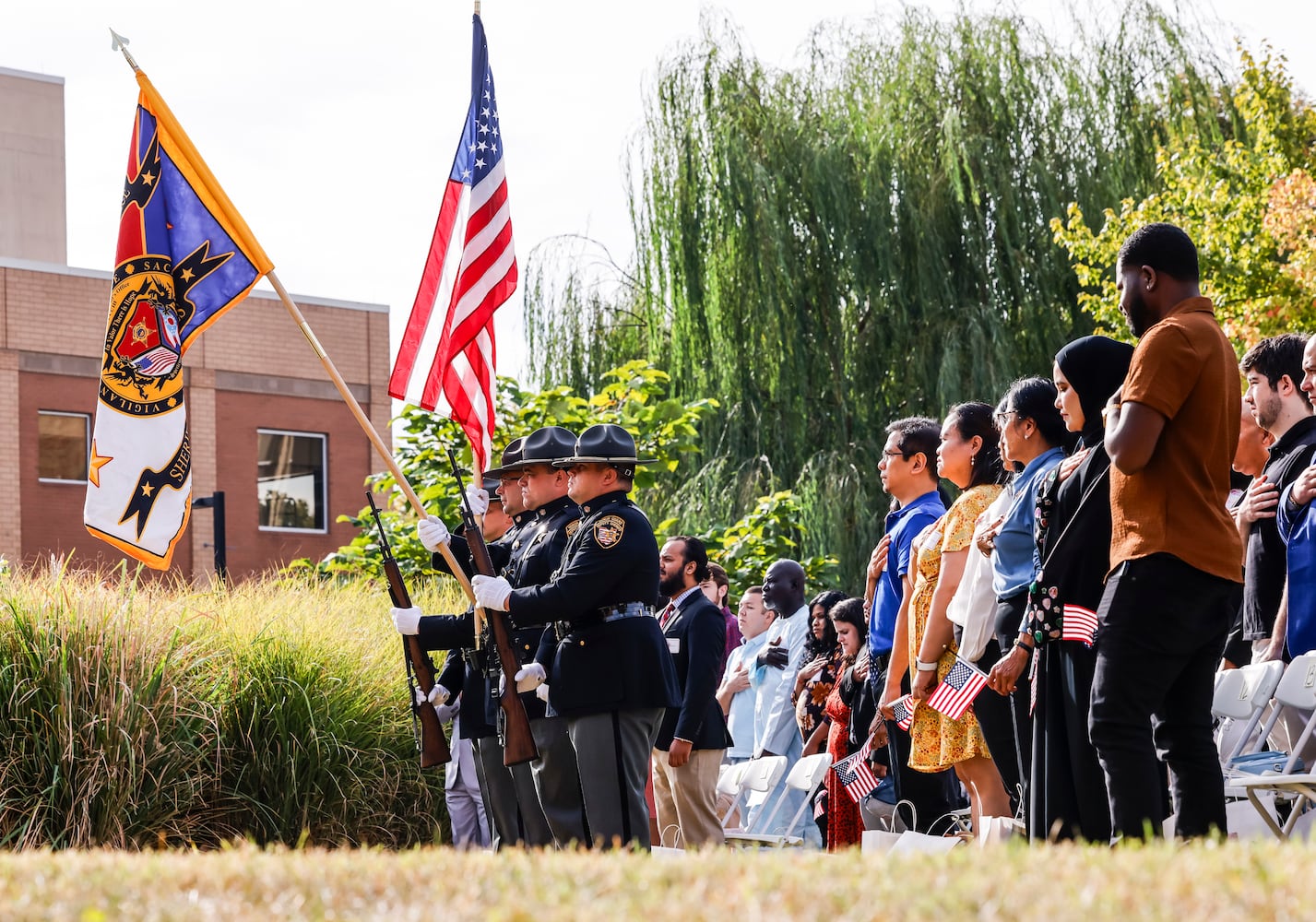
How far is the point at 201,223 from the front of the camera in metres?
8.80

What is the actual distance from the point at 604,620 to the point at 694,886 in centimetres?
397

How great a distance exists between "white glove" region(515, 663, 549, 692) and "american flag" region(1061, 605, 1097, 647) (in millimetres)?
2546

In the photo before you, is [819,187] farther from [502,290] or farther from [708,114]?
[502,290]

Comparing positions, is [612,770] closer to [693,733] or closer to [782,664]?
[693,733]

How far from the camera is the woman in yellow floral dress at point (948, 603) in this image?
6.72m

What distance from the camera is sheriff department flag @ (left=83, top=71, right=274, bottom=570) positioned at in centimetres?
859


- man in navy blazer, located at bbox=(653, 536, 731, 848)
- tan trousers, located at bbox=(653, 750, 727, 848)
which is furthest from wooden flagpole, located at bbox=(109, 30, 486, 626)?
tan trousers, located at bbox=(653, 750, 727, 848)

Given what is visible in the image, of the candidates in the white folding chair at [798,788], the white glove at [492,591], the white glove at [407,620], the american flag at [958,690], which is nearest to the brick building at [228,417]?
the white folding chair at [798,788]

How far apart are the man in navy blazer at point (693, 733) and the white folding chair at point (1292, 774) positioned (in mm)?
3143

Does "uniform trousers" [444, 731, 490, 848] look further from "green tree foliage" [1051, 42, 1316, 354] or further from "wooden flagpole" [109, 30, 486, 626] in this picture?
"green tree foliage" [1051, 42, 1316, 354]

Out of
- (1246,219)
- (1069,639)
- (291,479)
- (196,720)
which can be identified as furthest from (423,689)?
(291,479)

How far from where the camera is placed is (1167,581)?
16.3ft

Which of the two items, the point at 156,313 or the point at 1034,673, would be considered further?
the point at 156,313

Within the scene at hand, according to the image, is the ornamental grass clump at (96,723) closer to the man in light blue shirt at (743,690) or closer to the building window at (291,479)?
the man in light blue shirt at (743,690)
